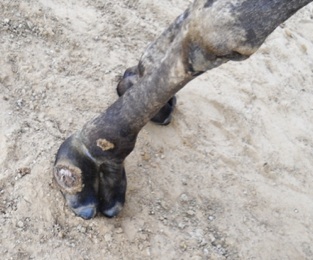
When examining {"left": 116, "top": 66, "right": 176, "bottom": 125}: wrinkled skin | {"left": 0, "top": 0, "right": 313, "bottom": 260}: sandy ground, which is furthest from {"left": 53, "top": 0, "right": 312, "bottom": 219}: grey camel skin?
{"left": 116, "top": 66, "right": 176, "bottom": 125}: wrinkled skin

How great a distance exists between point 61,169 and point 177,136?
2.10ft

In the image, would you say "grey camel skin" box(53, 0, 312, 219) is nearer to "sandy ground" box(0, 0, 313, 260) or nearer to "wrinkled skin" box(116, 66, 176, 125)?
"sandy ground" box(0, 0, 313, 260)

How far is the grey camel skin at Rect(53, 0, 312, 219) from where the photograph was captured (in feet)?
5.00

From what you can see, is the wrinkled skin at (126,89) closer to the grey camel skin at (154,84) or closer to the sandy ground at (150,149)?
the sandy ground at (150,149)

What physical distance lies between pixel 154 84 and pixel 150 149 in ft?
2.00

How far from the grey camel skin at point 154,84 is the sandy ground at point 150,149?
95mm

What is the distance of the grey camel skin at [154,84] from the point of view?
1.53m

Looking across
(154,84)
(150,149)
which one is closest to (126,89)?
(150,149)

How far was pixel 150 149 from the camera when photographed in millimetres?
2324

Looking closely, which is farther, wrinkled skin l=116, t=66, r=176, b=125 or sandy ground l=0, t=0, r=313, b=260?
wrinkled skin l=116, t=66, r=176, b=125

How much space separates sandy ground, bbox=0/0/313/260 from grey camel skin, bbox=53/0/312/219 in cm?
10

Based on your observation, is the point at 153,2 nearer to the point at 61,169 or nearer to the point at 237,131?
the point at 237,131

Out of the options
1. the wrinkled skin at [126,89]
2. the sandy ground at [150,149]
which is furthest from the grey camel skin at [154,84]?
the wrinkled skin at [126,89]

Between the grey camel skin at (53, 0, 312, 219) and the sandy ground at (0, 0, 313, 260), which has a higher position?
the grey camel skin at (53, 0, 312, 219)
